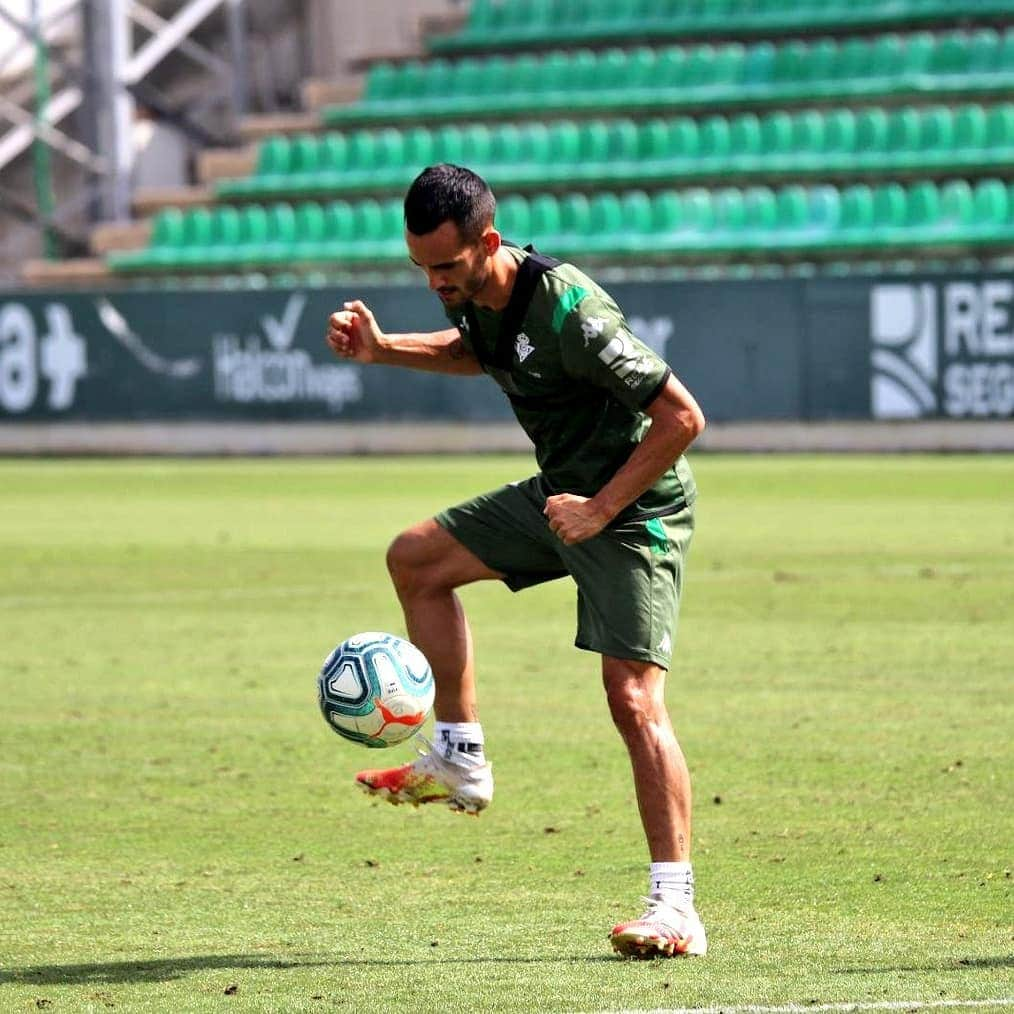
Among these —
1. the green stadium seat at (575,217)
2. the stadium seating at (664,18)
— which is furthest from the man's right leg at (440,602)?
the stadium seating at (664,18)

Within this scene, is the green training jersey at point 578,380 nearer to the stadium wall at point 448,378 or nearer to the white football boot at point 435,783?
the white football boot at point 435,783

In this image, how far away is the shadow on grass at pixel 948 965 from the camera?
514cm

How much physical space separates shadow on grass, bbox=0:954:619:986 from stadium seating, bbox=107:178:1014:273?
26.4 m

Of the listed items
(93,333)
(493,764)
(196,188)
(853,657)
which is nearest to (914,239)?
(93,333)

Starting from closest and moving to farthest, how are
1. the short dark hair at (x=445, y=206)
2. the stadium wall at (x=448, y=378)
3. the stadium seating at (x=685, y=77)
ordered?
the short dark hair at (x=445, y=206), the stadium wall at (x=448, y=378), the stadium seating at (x=685, y=77)

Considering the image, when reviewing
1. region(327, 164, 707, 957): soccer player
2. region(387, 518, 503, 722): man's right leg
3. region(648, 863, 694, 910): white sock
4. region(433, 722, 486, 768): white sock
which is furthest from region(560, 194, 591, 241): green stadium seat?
region(648, 863, 694, 910): white sock

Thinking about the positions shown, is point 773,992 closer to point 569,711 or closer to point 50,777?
point 50,777

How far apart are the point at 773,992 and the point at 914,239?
27.2m

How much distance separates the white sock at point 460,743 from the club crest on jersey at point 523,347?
126 cm

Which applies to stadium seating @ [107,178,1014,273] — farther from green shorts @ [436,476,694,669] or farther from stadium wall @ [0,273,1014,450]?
green shorts @ [436,476,694,669]

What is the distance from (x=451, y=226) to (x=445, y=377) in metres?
23.7

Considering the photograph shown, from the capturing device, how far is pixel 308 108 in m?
39.6

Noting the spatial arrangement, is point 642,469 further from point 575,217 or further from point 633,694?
point 575,217

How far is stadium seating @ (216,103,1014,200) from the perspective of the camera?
32938 mm
